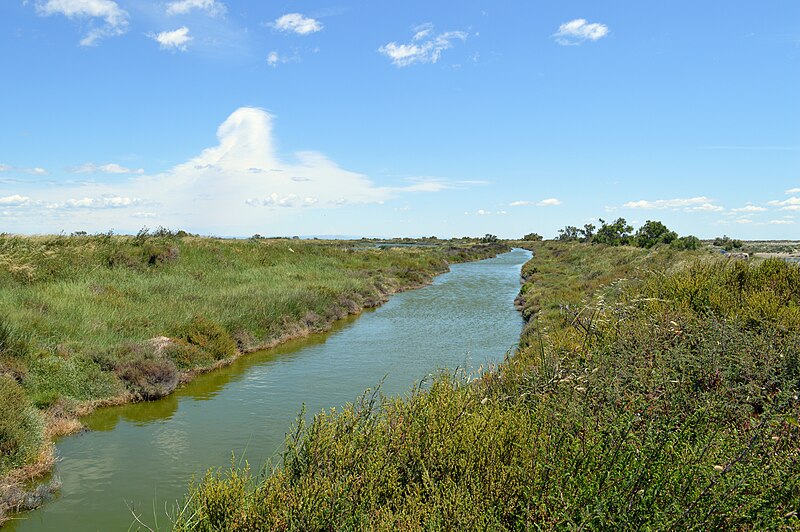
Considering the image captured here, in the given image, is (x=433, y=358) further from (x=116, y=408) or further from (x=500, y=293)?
(x=500, y=293)

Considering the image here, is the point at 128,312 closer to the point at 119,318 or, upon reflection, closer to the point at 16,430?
the point at 119,318

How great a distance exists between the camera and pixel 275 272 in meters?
34.2

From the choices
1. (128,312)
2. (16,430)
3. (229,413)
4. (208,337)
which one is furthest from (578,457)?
(128,312)

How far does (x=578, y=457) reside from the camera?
4.42m

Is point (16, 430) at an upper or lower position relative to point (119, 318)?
lower

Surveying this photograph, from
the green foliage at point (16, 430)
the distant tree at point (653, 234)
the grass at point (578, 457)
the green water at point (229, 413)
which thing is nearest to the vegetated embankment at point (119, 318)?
the green foliage at point (16, 430)

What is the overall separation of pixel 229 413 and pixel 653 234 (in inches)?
2738

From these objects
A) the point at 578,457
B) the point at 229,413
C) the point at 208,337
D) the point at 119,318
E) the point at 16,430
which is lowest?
the point at 229,413

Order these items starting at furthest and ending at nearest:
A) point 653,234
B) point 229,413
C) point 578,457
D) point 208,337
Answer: point 653,234
point 208,337
point 229,413
point 578,457

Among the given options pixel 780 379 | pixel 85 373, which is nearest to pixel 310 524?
pixel 780 379

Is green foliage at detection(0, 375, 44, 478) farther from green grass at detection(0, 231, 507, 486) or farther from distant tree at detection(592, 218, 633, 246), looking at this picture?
distant tree at detection(592, 218, 633, 246)

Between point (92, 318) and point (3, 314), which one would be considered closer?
point (3, 314)

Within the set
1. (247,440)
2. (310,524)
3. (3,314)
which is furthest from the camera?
(3,314)

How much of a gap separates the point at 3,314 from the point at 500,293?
3074cm
